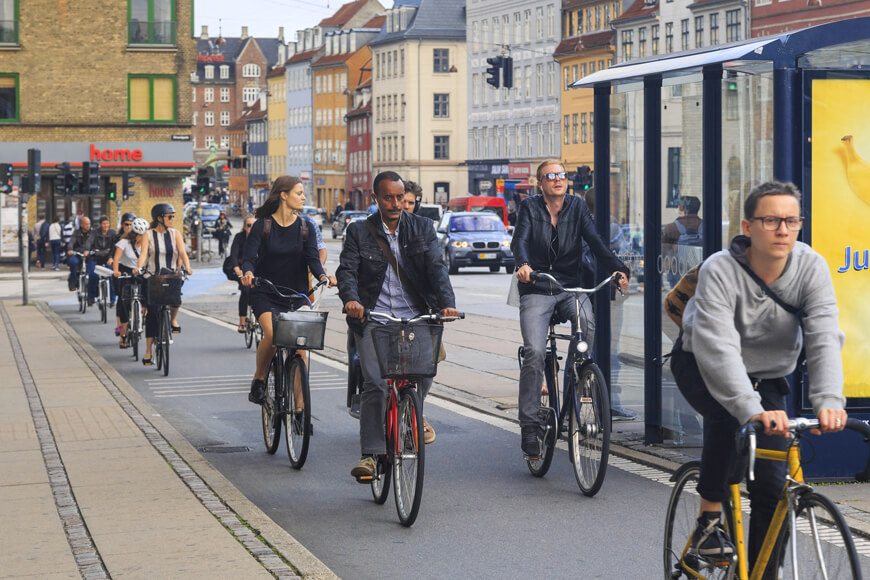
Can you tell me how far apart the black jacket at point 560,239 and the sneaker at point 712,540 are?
403 cm

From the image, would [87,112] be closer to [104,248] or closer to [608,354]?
[104,248]

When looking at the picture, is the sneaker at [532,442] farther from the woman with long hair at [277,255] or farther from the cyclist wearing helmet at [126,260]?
the cyclist wearing helmet at [126,260]

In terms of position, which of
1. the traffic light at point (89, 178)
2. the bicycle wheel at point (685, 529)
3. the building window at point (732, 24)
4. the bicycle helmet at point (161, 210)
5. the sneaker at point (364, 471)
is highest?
the building window at point (732, 24)

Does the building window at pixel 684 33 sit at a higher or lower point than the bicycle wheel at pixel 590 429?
higher

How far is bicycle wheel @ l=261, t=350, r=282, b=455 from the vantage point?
394 inches

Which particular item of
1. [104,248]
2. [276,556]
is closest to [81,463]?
[276,556]

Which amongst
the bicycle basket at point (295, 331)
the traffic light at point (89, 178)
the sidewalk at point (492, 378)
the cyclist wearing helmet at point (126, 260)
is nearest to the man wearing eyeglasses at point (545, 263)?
the sidewalk at point (492, 378)

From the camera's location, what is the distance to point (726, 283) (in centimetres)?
491

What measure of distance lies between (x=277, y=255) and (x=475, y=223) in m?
33.2

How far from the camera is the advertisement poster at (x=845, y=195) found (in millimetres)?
8633

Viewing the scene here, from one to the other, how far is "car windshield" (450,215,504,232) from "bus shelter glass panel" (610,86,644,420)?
106 feet

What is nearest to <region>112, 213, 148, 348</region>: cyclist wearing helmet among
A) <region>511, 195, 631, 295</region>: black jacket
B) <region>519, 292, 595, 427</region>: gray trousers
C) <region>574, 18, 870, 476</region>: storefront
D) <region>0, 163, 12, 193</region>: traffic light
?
<region>574, 18, 870, 476</region>: storefront

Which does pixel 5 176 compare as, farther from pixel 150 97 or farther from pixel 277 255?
pixel 277 255

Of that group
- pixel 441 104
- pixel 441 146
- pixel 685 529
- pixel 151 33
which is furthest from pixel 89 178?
pixel 441 104
